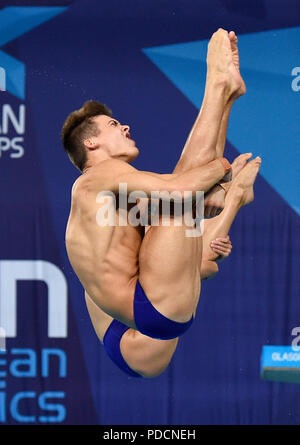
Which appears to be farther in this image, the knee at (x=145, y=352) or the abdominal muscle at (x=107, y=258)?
the knee at (x=145, y=352)

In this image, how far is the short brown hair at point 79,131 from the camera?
2.78 meters

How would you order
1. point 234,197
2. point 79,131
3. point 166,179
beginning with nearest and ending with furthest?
1. point 166,179
2. point 79,131
3. point 234,197

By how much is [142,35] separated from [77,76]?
23.4 inches

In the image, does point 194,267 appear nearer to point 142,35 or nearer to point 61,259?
point 61,259

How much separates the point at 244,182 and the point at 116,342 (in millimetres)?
979

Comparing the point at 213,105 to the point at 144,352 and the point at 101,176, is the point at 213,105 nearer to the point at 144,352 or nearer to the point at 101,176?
the point at 101,176

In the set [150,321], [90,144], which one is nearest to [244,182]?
[90,144]

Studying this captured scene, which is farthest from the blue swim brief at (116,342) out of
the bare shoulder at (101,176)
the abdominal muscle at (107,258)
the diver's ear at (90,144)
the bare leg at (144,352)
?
the diver's ear at (90,144)

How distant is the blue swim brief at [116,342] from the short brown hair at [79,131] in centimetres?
76

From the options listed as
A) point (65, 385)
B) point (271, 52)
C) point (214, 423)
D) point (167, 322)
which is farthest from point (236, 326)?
point (167, 322)

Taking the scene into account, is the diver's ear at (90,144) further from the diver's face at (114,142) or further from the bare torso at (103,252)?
the bare torso at (103,252)

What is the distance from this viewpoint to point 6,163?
16.7ft

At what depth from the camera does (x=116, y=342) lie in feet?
9.78

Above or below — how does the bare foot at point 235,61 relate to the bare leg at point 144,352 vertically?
above
